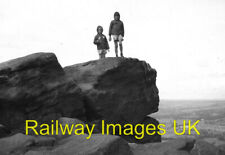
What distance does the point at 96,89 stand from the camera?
20609 mm

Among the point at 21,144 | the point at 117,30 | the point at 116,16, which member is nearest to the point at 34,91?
the point at 21,144

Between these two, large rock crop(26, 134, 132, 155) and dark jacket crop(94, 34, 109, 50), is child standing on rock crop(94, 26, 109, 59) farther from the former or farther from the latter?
large rock crop(26, 134, 132, 155)

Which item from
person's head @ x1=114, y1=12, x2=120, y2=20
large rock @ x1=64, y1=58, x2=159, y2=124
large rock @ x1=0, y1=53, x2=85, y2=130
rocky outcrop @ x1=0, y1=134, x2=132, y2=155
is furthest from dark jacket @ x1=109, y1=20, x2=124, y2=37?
rocky outcrop @ x1=0, y1=134, x2=132, y2=155

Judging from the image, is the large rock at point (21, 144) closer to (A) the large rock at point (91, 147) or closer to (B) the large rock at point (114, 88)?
(A) the large rock at point (91, 147)

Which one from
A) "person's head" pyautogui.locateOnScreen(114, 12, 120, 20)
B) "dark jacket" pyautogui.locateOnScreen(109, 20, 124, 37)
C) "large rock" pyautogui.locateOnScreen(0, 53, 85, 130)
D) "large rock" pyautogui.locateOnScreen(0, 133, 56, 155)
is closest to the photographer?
"large rock" pyautogui.locateOnScreen(0, 133, 56, 155)

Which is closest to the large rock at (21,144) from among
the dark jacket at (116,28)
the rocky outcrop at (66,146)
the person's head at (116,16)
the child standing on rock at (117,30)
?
the rocky outcrop at (66,146)

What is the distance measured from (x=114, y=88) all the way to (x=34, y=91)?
7.21 metres

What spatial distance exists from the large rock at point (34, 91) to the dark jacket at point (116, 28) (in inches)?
294

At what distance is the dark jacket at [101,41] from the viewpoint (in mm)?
24094

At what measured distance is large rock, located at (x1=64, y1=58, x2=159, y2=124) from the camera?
20547 millimetres

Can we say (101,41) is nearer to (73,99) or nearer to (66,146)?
(73,99)

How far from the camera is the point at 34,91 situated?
1664 cm

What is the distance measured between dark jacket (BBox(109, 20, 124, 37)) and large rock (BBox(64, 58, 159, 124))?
2897 mm

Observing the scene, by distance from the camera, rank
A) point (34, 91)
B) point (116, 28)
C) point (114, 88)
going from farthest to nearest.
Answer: point (116, 28), point (114, 88), point (34, 91)
